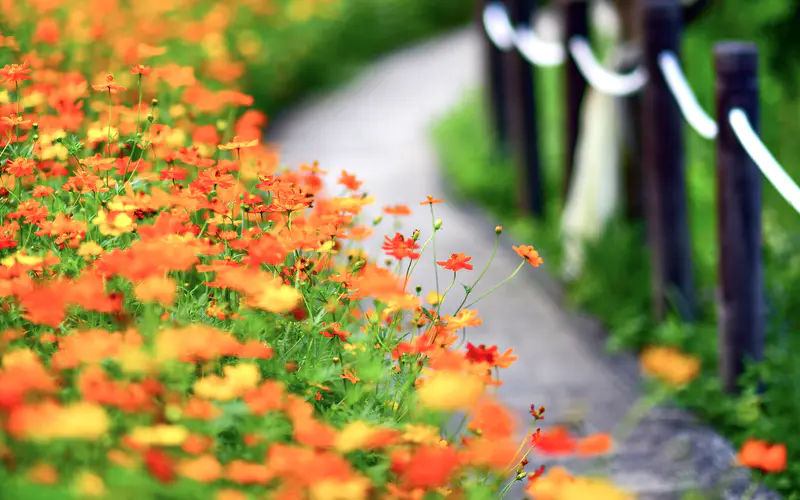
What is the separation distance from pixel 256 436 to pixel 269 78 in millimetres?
Answer: 7536

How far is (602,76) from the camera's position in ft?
16.4

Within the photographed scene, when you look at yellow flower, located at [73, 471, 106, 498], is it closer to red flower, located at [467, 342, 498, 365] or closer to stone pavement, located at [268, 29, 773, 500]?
red flower, located at [467, 342, 498, 365]

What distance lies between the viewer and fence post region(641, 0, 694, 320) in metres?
4.24

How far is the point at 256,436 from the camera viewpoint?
62.5 inches

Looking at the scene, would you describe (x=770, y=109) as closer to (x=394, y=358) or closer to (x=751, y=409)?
(x=751, y=409)

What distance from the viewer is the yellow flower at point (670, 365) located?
3721 millimetres

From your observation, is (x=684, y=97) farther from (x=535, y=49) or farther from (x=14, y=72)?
(x=14, y=72)

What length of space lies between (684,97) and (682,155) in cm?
34

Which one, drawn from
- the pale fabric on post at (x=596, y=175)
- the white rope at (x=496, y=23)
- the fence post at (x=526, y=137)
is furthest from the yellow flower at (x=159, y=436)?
the white rope at (x=496, y=23)

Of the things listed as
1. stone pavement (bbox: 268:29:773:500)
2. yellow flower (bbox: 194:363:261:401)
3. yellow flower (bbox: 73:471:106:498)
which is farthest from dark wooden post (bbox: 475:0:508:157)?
yellow flower (bbox: 73:471:106:498)

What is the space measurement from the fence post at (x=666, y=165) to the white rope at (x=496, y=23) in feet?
8.04

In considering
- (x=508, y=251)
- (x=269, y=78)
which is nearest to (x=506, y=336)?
(x=508, y=251)

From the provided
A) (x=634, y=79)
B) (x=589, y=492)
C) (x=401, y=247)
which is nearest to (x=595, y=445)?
(x=589, y=492)

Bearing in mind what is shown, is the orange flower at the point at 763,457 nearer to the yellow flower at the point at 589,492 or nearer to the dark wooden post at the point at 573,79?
the yellow flower at the point at 589,492
